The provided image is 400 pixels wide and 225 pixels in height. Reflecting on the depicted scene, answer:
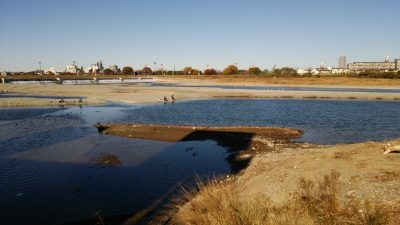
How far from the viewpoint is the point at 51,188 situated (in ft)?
45.9

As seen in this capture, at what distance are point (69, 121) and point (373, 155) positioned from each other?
83.5ft

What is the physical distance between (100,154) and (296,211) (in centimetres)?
1345

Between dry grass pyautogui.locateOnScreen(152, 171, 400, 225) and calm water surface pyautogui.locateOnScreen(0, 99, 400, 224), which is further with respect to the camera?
calm water surface pyautogui.locateOnScreen(0, 99, 400, 224)

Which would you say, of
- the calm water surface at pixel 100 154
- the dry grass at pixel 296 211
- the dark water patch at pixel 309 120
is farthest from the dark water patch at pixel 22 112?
the dry grass at pixel 296 211

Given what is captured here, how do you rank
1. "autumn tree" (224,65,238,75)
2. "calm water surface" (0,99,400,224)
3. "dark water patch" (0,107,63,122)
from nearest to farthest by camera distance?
1. "calm water surface" (0,99,400,224)
2. "dark water patch" (0,107,63,122)
3. "autumn tree" (224,65,238,75)

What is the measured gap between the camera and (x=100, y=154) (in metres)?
19.6

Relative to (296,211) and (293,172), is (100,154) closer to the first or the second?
(293,172)

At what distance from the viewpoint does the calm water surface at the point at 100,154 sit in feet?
40.4

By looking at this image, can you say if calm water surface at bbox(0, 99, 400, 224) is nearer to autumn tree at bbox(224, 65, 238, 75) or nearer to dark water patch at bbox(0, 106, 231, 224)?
dark water patch at bbox(0, 106, 231, 224)

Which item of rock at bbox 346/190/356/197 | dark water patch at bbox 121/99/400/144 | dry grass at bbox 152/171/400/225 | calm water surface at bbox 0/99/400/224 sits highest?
dry grass at bbox 152/171/400/225

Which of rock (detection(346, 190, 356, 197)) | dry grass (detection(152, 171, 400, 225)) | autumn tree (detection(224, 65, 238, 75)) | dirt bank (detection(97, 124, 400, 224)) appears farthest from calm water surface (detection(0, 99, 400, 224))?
autumn tree (detection(224, 65, 238, 75))

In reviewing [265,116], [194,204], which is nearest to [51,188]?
[194,204]

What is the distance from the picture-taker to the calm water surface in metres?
12.3

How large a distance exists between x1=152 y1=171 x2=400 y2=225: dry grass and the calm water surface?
3.36m
